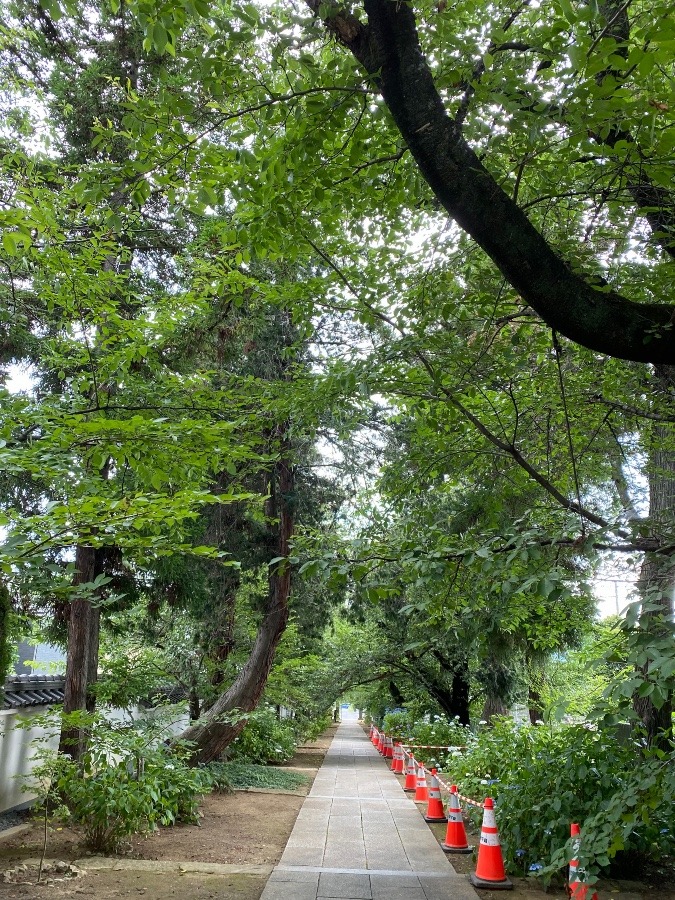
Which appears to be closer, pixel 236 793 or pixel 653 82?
pixel 653 82

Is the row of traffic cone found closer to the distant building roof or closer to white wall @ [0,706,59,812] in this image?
white wall @ [0,706,59,812]

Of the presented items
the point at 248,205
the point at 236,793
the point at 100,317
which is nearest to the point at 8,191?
the point at 100,317

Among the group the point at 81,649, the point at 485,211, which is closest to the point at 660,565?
the point at 485,211

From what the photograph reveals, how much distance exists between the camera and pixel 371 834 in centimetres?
788

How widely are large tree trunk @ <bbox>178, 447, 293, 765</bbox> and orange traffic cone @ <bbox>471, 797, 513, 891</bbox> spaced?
22.3ft

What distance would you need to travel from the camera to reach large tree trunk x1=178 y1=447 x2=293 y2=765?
12188mm

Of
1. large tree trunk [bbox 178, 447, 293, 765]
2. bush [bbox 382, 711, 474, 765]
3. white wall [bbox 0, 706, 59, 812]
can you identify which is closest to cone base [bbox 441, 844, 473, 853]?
white wall [bbox 0, 706, 59, 812]

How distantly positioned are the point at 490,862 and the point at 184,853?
3.39m

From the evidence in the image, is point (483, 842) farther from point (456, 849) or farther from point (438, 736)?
point (438, 736)

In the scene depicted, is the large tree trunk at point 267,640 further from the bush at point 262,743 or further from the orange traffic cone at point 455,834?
the orange traffic cone at point 455,834

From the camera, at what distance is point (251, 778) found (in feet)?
42.5

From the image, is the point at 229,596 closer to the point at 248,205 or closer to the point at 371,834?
the point at 371,834

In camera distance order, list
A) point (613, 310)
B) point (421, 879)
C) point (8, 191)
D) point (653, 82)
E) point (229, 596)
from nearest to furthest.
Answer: point (613, 310), point (653, 82), point (421, 879), point (8, 191), point (229, 596)

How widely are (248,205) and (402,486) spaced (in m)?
2.44
